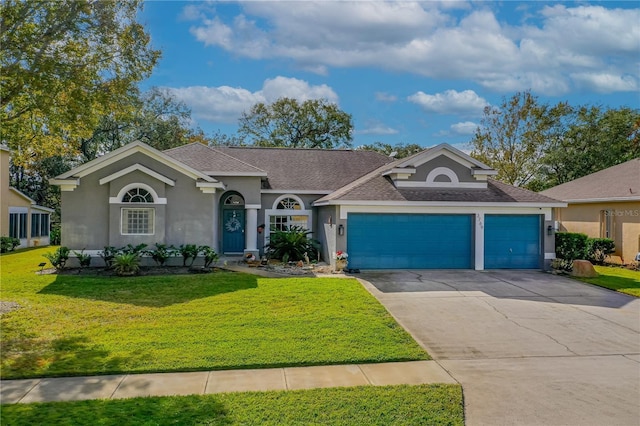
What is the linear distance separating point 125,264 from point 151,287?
Answer: 96.8 inches

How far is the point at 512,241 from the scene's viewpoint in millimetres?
17219

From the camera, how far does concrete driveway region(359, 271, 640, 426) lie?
590 cm

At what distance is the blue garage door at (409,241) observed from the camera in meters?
16.4

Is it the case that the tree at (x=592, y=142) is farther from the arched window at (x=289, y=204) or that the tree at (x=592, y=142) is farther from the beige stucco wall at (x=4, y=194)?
the beige stucco wall at (x=4, y=194)

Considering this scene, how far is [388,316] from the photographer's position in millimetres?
10031

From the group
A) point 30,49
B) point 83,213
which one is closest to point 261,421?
point 30,49

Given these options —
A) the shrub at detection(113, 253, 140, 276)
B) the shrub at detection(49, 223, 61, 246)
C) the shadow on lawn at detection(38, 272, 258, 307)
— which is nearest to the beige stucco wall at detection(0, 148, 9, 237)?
the shrub at detection(49, 223, 61, 246)

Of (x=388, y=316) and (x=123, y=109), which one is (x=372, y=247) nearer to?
(x=388, y=316)

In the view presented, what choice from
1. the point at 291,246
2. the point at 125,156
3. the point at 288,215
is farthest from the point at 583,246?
the point at 125,156

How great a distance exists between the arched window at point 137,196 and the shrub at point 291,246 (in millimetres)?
5647

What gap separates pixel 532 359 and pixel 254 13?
12.2m

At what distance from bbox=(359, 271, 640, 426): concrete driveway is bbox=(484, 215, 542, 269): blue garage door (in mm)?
1992

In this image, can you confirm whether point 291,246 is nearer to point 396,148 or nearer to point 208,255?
point 208,255

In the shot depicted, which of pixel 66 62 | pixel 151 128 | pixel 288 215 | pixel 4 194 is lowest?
pixel 288 215
